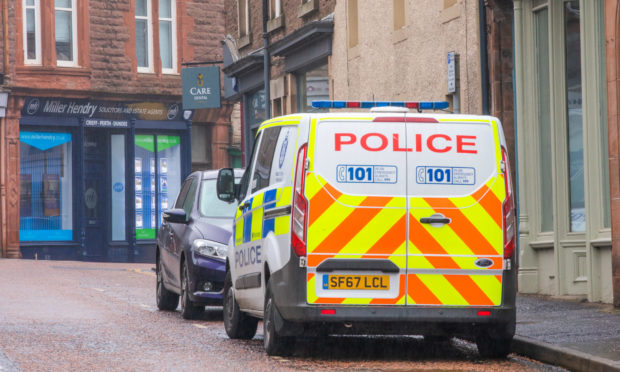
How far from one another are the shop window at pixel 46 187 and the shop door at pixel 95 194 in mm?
492

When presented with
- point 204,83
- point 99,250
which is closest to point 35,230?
point 99,250

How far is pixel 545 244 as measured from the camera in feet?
55.0

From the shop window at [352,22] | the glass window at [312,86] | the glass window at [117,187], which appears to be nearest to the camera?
the shop window at [352,22]

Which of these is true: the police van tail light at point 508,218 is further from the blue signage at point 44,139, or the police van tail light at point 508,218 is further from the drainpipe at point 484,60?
the blue signage at point 44,139

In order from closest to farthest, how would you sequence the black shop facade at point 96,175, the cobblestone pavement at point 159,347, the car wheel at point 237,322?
the cobblestone pavement at point 159,347
the car wheel at point 237,322
the black shop facade at point 96,175

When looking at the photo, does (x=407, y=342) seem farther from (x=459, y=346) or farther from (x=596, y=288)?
(x=596, y=288)

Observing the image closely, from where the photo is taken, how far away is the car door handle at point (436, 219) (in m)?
10.3

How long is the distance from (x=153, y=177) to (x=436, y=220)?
28701mm

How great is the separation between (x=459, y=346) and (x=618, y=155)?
134 inches

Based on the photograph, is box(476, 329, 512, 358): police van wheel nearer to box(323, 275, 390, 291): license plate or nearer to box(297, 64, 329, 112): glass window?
box(323, 275, 390, 291): license plate

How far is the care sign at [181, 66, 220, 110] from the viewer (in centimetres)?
3294

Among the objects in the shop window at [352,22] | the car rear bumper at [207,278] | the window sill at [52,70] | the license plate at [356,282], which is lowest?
the car rear bumper at [207,278]

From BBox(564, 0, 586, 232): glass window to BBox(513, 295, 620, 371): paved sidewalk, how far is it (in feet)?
4.40

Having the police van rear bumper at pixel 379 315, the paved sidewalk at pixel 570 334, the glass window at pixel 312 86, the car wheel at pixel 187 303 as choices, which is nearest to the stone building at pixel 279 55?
the glass window at pixel 312 86
